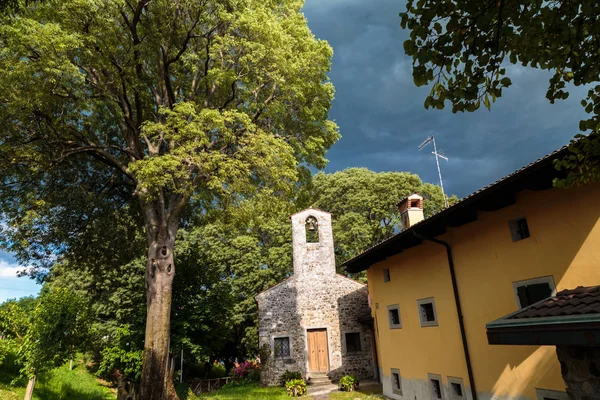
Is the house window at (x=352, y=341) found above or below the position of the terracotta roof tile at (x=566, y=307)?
below

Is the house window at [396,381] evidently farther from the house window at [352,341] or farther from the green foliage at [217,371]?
the green foliage at [217,371]

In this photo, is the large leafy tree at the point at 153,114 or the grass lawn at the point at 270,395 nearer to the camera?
the large leafy tree at the point at 153,114

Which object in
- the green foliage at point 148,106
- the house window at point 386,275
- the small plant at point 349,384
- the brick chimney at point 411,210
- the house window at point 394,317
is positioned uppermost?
the green foliage at point 148,106

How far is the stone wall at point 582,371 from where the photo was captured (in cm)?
372

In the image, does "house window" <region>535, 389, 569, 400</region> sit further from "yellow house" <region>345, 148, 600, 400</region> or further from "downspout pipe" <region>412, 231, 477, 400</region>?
"downspout pipe" <region>412, 231, 477, 400</region>

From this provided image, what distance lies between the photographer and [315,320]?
18.6 metres

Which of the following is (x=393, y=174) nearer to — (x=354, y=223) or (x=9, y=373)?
(x=354, y=223)

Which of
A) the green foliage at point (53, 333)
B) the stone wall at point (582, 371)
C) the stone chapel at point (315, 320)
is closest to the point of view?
the stone wall at point (582, 371)

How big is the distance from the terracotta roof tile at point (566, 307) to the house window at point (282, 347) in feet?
49.3

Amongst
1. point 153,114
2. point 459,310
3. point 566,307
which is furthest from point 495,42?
point 153,114

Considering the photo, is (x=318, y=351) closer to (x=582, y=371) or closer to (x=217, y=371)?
(x=217, y=371)

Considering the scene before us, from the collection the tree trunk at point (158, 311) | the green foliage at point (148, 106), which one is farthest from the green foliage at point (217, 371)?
the tree trunk at point (158, 311)

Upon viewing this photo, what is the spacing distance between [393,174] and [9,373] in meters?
25.9

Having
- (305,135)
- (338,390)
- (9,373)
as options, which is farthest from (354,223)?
(9,373)
